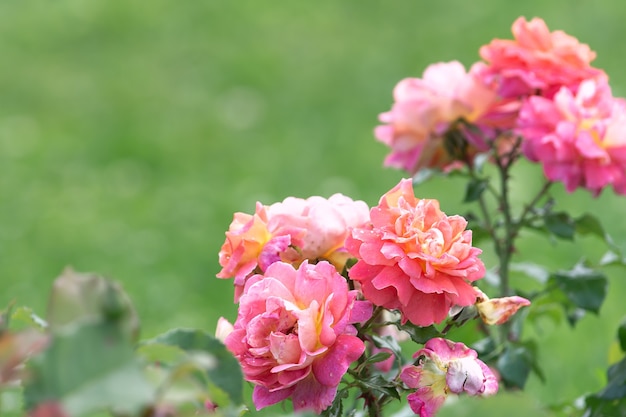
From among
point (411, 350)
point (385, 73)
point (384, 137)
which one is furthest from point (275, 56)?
point (384, 137)

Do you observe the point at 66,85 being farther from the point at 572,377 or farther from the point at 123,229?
the point at 572,377

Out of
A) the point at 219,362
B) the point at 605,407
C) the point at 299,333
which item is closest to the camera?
the point at 219,362

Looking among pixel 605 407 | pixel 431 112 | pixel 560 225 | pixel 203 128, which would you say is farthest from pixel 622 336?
pixel 203 128

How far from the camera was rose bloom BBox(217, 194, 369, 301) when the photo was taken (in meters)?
1.19

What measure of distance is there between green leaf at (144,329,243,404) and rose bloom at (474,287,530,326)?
35 cm

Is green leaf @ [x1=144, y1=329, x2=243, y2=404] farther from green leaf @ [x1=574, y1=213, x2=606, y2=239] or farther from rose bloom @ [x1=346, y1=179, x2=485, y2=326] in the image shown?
green leaf @ [x1=574, y1=213, x2=606, y2=239]

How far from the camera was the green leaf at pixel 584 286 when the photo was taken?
64.9 inches

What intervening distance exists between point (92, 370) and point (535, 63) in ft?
3.58

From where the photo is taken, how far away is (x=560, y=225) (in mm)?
1690

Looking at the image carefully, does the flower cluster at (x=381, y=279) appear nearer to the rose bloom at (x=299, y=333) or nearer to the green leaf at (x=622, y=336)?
the rose bloom at (x=299, y=333)

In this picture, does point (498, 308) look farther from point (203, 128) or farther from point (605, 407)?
point (203, 128)

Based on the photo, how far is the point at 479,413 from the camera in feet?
2.38

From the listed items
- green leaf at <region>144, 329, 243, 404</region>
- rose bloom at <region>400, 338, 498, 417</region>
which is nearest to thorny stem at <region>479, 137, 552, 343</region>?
rose bloom at <region>400, 338, 498, 417</region>

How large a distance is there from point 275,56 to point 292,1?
78 cm
